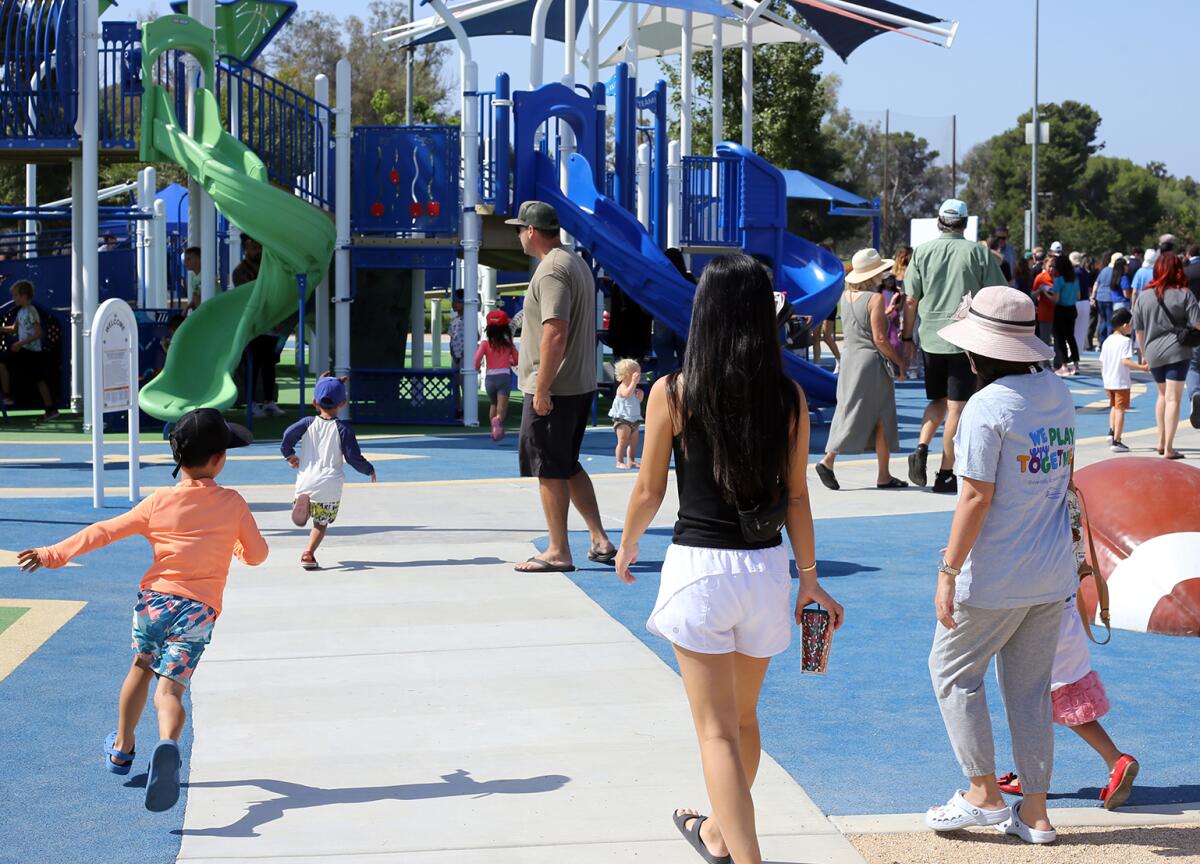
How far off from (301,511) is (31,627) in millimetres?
1694

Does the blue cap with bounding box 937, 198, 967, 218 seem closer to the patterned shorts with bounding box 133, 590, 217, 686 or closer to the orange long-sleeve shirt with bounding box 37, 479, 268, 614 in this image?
the orange long-sleeve shirt with bounding box 37, 479, 268, 614

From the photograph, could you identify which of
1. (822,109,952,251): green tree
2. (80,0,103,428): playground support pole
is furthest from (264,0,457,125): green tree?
(80,0,103,428): playground support pole

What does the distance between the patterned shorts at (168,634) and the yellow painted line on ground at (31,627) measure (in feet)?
6.03

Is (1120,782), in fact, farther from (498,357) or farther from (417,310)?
(417,310)

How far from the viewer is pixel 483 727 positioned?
5762 millimetres

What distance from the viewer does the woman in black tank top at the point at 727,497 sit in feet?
13.3

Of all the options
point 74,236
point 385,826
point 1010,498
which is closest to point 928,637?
point 1010,498

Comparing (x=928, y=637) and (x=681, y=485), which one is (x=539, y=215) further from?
(x=681, y=485)

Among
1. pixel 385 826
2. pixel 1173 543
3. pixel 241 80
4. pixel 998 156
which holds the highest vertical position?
pixel 998 156

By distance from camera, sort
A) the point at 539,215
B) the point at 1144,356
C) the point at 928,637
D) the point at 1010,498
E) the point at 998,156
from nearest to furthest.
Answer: the point at 1010,498 < the point at 928,637 < the point at 539,215 < the point at 1144,356 < the point at 998,156

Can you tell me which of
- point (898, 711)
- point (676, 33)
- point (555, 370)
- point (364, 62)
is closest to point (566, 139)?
point (676, 33)

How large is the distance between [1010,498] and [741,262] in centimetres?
108

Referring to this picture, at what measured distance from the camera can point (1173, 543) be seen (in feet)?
24.3

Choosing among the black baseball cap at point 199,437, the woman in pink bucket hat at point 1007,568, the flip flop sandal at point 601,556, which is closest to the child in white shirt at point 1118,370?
the flip flop sandal at point 601,556
